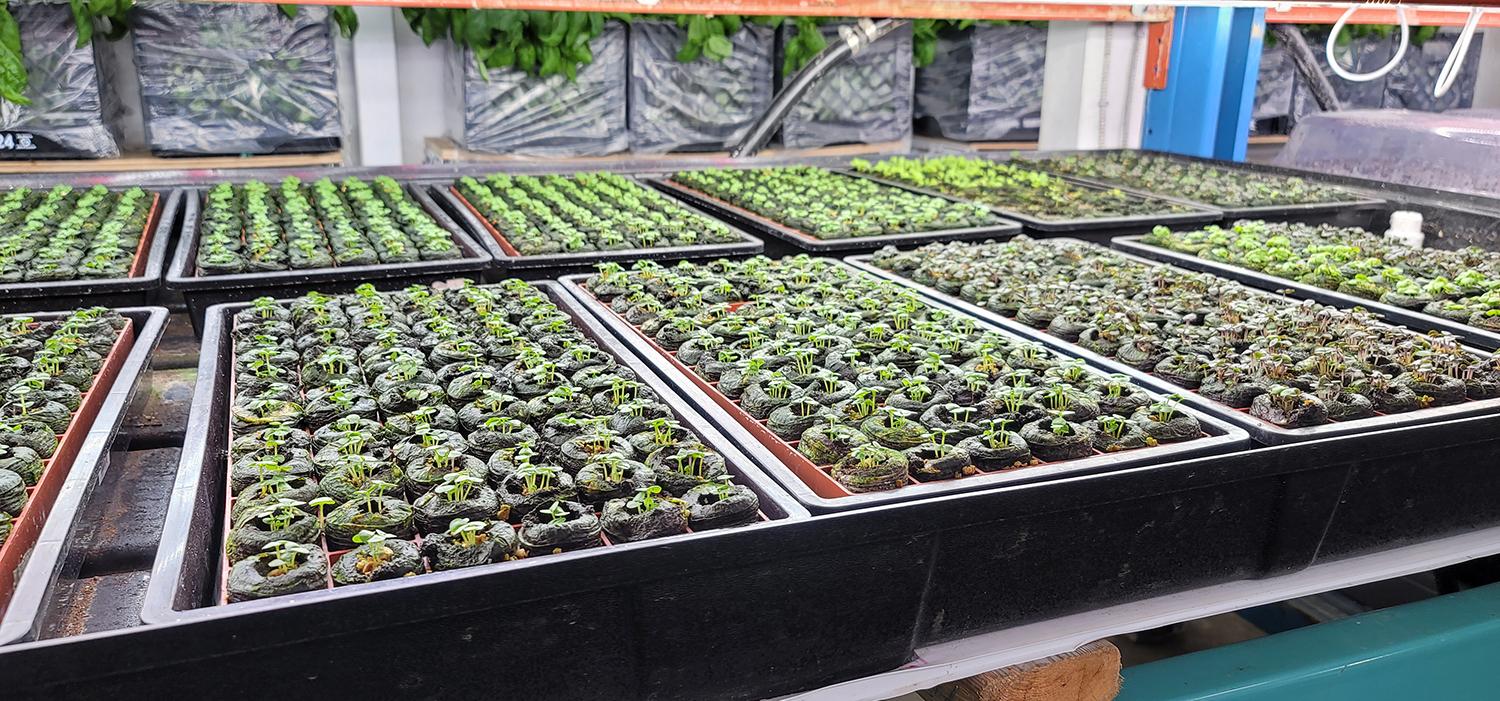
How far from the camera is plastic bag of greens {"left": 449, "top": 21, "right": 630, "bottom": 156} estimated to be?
5629mm

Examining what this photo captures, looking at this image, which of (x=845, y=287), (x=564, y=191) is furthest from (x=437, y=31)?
(x=845, y=287)

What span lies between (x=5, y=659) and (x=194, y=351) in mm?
1933

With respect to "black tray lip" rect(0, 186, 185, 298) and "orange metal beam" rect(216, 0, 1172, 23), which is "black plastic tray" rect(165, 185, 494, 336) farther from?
"orange metal beam" rect(216, 0, 1172, 23)

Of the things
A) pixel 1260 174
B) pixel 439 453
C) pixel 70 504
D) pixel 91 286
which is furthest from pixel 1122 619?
pixel 1260 174

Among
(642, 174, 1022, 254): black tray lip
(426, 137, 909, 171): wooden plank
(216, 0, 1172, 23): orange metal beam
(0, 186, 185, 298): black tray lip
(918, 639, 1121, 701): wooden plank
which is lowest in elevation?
(918, 639, 1121, 701): wooden plank

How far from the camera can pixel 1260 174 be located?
16.3 ft

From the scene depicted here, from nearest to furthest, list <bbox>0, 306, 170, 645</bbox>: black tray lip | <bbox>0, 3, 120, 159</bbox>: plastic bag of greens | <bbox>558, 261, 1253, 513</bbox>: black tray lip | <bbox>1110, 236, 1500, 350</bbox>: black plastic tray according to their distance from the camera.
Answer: <bbox>0, 306, 170, 645</bbox>: black tray lip, <bbox>558, 261, 1253, 513</bbox>: black tray lip, <bbox>1110, 236, 1500, 350</bbox>: black plastic tray, <bbox>0, 3, 120, 159</bbox>: plastic bag of greens

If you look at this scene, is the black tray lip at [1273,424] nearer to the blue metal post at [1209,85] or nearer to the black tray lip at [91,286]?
the black tray lip at [91,286]

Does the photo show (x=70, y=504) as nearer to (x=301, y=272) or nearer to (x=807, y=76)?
(x=301, y=272)

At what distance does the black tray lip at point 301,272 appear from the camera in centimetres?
286

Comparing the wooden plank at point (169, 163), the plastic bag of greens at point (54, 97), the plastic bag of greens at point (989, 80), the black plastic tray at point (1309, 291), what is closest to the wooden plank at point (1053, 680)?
the black plastic tray at point (1309, 291)

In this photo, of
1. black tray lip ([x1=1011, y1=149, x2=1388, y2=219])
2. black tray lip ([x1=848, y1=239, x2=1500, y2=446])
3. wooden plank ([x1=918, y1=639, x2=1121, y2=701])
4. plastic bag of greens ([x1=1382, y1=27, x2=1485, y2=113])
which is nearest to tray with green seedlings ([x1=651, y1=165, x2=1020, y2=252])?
black tray lip ([x1=1011, y1=149, x2=1388, y2=219])

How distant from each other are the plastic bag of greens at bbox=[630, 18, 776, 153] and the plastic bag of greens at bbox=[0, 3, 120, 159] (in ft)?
8.42

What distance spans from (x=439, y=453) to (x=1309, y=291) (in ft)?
7.95
